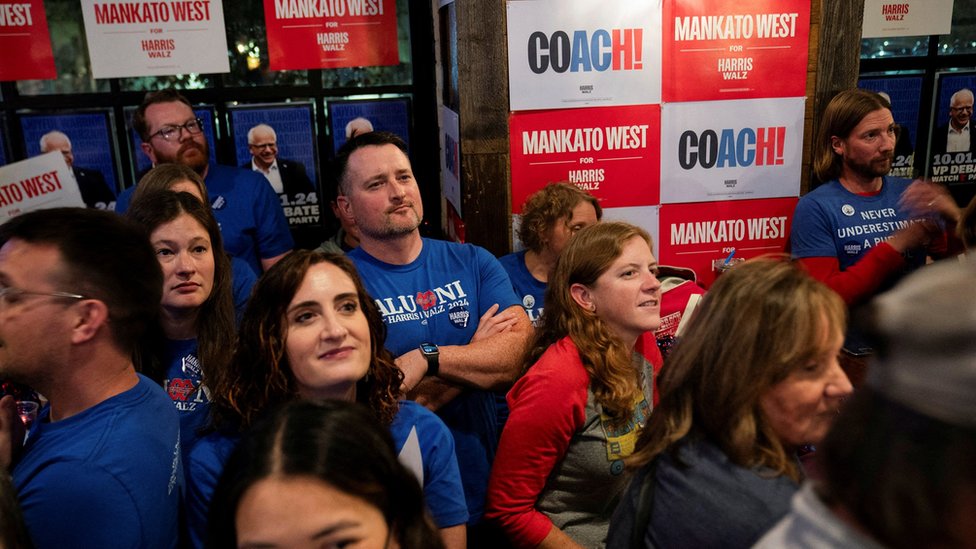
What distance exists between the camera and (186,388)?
2.24 meters

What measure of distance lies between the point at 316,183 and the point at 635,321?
2.80 m

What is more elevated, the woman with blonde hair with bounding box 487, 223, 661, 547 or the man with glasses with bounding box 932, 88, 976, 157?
the man with glasses with bounding box 932, 88, 976, 157

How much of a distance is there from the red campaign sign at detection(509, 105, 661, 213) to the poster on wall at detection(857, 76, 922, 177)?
1.99m

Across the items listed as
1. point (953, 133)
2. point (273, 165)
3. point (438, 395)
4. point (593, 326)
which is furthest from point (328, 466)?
point (953, 133)

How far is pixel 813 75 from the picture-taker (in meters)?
3.82

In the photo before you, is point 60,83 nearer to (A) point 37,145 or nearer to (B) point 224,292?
(A) point 37,145

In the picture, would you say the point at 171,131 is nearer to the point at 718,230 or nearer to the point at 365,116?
the point at 365,116

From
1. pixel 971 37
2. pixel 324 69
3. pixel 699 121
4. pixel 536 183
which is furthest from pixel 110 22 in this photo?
pixel 971 37

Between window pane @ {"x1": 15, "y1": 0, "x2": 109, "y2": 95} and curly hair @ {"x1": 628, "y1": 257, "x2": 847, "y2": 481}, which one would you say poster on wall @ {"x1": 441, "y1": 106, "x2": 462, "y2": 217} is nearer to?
window pane @ {"x1": 15, "y1": 0, "x2": 109, "y2": 95}

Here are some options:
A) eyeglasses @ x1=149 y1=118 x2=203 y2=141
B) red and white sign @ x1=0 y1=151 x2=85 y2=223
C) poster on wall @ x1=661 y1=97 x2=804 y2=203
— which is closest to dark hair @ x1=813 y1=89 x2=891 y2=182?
poster on wall @ x1=661 y1=97 x2=804 y2=203

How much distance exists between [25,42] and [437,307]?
3.07 metres

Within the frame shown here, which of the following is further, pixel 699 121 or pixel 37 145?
pixel 37 145

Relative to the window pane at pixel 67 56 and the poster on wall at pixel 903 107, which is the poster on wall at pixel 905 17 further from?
the window pane at pixel 67 56

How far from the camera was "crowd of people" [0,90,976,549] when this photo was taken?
0.78 metres
